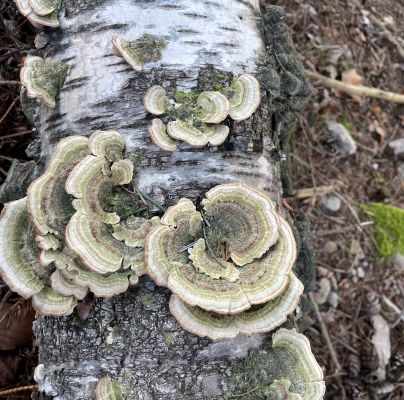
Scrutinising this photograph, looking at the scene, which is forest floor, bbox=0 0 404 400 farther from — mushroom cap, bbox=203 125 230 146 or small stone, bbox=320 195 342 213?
mushroom cap, bbox=203 125 230 146

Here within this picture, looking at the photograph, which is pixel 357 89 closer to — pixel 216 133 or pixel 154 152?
pixel 216 133

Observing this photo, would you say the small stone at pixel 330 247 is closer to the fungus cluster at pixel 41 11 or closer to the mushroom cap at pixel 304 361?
the mushroom cap at pixel 304 361

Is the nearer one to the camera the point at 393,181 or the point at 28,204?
the point at 28,204

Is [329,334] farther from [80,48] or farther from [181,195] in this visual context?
[80,48]

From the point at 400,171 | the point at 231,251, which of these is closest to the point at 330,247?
the point at 400,171

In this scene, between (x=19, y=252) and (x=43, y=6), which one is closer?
(x=19, y=252)

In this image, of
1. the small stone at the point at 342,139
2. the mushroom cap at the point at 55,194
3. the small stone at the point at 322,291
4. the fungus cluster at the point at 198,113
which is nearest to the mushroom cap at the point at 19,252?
the mushroom cap at the point at 55,194

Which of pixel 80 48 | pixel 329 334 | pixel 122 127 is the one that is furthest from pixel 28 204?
pixel 329 334
